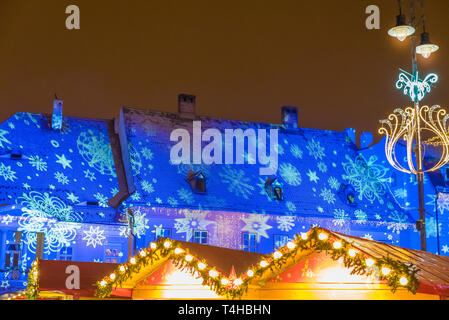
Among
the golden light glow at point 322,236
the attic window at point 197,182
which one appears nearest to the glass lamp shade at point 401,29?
the golden light glow at point 322,236

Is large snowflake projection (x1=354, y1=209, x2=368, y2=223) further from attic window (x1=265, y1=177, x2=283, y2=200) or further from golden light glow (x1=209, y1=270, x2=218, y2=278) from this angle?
golden light glow (x1=209, y1=270, x2=218, y2=278)

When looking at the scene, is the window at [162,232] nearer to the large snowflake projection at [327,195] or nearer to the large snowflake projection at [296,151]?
the large snowflake projection at [327,195]

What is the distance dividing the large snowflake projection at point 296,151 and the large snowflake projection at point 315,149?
0.60 meters

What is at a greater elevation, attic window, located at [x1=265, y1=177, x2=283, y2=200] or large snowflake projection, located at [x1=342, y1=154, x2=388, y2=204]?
large snowflake projection, located at [x1=342, y1=154, x2=388, y2=204]

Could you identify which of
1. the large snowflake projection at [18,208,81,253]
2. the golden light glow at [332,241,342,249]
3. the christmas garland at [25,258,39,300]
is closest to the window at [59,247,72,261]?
the large snowflake projection at [18,208,81,253]

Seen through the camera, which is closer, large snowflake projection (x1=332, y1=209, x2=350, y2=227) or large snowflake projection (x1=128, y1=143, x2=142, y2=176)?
large snowflake projection (x1=128, y1=143, x2=142, y2=176)

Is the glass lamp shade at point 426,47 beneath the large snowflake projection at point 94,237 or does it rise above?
above

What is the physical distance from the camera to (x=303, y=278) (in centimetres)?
1021

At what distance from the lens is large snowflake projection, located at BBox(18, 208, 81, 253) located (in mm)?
25250

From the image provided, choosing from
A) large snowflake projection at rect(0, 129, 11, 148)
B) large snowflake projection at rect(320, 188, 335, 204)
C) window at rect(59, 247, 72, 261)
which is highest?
large snowflake projection at rect(0, 129, 11, 148)

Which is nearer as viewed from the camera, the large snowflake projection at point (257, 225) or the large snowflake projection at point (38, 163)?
the large snowflake projection at point (38, 163)

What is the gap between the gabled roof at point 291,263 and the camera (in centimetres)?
880

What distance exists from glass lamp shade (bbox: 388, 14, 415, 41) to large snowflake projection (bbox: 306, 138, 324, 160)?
609 inches
